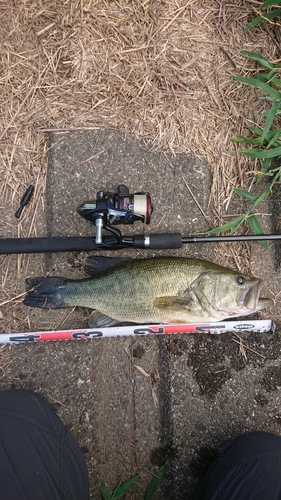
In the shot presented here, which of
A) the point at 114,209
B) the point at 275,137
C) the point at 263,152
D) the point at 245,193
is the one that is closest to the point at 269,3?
the point at 275,137

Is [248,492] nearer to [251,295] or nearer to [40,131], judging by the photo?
[251,295]

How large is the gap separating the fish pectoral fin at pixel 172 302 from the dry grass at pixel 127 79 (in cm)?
80

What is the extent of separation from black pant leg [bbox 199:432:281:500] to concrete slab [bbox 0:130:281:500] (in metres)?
0.18

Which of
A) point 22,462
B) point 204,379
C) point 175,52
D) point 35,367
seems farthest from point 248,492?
point 175,52

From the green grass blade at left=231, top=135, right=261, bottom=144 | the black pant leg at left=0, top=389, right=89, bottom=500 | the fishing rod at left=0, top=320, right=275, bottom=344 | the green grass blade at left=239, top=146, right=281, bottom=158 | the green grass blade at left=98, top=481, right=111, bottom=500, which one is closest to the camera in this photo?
the black pant leg at left=0, top=389, right=89, bottom=500

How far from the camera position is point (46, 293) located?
2732 mm

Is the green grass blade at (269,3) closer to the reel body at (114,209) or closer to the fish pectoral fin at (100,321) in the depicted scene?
the reel body at (114,209)

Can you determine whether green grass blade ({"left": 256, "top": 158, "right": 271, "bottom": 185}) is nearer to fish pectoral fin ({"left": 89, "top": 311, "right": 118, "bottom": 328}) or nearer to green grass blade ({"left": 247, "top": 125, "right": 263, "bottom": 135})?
green grass blade ({"left": 247, "top": 125, "right": 263, "bottom": 135})

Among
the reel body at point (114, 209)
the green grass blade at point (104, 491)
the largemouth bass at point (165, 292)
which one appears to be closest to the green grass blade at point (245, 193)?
the largemouth bass at point (165, 292)

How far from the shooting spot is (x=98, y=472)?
2781 mm

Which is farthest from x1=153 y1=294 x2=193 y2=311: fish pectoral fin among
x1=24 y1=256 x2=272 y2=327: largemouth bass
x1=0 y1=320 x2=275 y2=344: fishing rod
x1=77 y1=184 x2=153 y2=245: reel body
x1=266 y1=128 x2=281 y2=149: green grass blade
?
x1=266 y1=128 x2=281 y2=149: green grass blade

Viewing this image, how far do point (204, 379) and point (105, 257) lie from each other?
1191 mm

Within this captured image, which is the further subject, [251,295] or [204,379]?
[204,379]

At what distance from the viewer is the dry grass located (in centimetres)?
296
